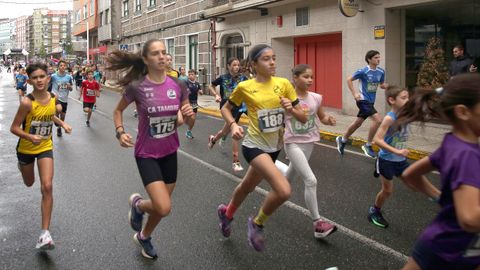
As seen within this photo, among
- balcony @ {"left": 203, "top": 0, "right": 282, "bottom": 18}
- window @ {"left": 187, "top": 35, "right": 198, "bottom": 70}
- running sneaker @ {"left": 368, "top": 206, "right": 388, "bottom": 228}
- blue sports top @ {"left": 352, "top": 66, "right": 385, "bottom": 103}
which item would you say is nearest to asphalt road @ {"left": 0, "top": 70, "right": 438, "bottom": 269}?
running sneaker @ {"left": 368, "top": 206, "right": 388, "bottom": 228}

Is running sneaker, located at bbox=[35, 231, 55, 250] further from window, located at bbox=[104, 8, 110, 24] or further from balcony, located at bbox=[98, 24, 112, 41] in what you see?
window, located at bbox=[104, 8, 110, 24]

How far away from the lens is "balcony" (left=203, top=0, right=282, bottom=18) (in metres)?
17.9

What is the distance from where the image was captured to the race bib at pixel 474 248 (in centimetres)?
217

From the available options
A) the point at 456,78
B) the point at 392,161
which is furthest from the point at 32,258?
the point at 456,78

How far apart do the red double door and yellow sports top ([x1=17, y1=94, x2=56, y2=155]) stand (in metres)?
12.5

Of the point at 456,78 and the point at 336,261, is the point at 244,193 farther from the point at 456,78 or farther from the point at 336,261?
the point at 456,78

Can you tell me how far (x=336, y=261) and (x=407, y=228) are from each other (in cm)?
119

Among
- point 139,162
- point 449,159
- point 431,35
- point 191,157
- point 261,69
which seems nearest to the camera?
point 449,159

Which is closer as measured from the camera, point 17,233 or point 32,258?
point 32,258

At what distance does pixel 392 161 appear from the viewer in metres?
4.66

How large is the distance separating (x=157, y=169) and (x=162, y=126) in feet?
1.18

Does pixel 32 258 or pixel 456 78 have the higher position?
pixel 456 78

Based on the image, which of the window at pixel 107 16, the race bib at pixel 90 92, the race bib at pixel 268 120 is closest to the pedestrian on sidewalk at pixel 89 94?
the race bib at pixel 90 92

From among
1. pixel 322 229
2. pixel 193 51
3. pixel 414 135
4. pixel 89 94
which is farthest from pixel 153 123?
pixel 193 51
